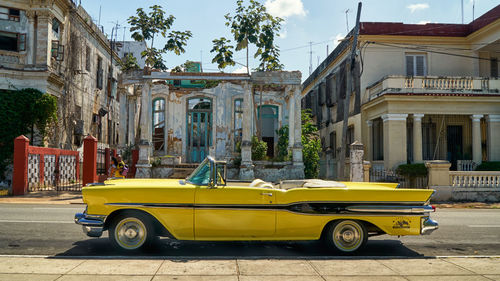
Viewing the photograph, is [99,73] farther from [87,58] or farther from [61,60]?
[61,60]

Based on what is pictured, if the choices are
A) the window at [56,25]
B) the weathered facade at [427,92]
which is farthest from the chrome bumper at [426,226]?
the window at [56,25]

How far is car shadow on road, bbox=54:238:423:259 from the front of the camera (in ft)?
19.1

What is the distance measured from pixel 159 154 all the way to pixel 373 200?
16727mm

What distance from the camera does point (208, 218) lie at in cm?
584

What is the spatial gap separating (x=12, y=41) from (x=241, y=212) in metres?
18.0

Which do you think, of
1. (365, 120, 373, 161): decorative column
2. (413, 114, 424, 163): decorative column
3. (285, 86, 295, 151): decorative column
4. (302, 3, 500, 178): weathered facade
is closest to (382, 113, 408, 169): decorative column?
(302, 3, 500, 178): weathered facade

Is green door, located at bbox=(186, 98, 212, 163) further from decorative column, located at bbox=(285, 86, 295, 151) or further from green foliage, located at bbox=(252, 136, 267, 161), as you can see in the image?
decorative column, located at bbox=(285, 86, 295, 151)

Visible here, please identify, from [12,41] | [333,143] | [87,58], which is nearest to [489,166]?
[333,143]

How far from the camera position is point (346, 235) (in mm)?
6090

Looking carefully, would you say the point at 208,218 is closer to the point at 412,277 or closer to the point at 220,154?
the point at 412,277

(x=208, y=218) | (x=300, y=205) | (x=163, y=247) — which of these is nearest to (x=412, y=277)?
(x=300, y=205)

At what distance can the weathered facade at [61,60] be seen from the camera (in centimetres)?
1842

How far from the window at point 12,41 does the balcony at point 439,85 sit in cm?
1723

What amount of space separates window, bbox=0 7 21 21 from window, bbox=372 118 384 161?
748 inches
